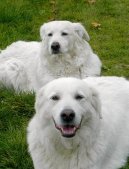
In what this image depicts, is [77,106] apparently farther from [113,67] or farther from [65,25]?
[113,67]

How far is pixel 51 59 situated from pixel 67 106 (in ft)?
11.1

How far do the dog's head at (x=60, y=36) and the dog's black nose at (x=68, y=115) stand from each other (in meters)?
3.11

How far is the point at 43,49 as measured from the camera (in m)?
7.86

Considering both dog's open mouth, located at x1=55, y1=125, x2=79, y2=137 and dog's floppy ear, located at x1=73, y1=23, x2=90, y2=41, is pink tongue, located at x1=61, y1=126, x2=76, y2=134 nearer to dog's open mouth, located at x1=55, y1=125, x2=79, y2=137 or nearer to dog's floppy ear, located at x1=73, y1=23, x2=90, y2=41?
dog's open mouth, located at x1=55, y1=125, x2=79, y2=137

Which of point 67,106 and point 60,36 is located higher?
point 67,106

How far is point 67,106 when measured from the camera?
4.55 metres

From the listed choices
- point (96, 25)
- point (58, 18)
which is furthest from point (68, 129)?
point (58, 18)

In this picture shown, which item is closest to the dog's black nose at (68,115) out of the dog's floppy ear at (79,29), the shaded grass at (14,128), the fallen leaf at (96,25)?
the shaded grass at (14,128)

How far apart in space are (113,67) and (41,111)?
3.91 m

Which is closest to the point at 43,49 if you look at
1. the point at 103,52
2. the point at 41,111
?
the point at 103,52

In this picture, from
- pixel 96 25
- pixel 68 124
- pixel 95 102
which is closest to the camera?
pixel 68 124

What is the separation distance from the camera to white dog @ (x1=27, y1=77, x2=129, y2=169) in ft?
15.3

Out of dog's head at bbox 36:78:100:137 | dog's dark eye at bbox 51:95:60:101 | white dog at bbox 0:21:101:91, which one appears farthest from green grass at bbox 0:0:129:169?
dog's dark eye at bbox 51:95:60:101

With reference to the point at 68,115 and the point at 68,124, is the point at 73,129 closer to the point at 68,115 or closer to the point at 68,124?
the point at 68,124
